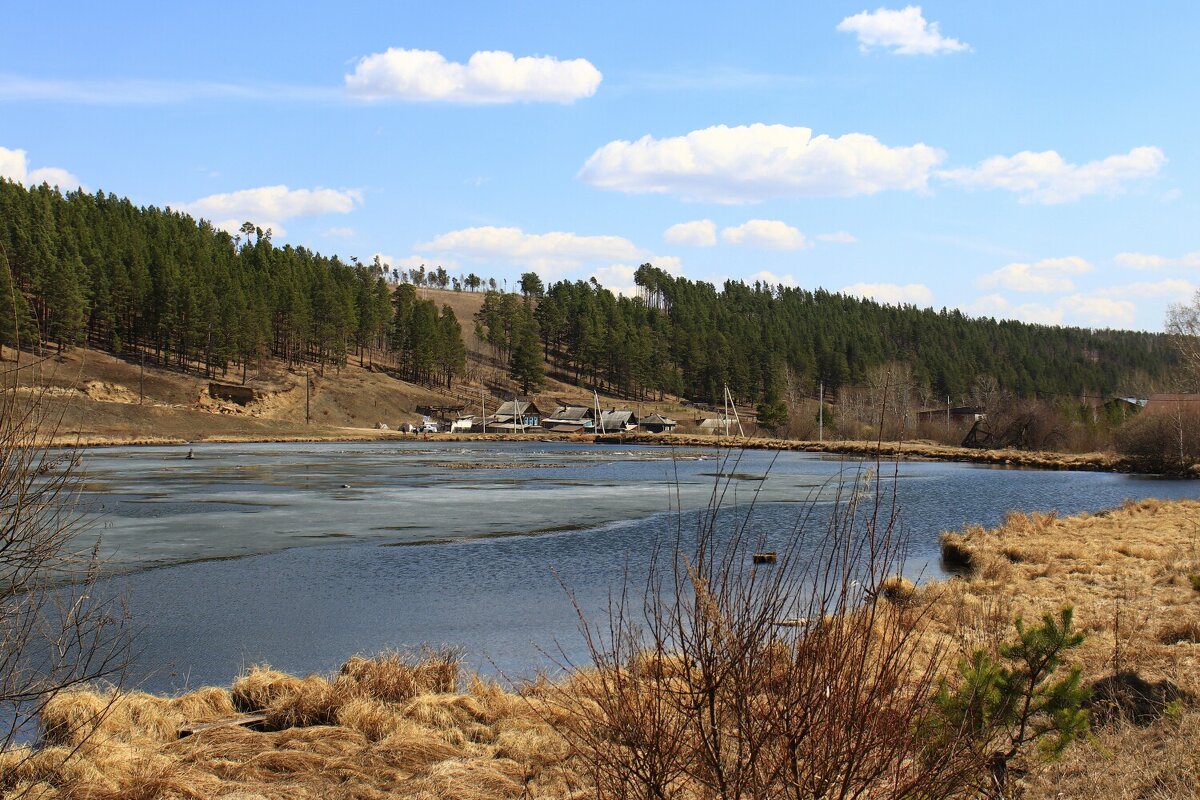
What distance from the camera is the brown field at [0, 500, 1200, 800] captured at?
→ 25.0 ft

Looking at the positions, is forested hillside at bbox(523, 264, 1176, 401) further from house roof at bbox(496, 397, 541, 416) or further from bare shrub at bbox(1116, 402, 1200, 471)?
bare shrub at bbox(1116, 402, 1200, 471)

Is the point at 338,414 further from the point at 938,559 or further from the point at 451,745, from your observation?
the point at 451,745

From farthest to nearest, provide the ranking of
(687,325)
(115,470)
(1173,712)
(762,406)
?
(687,325) → (762,406) → (115,470) → (1173,712)

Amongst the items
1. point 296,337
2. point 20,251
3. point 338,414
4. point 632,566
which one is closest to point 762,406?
point 338,414

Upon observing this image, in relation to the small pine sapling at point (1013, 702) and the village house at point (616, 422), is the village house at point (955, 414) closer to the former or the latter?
the village house at point (616, 422)

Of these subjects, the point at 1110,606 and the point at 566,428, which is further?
the point at 566,428

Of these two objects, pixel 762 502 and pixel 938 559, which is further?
pixel 762 502

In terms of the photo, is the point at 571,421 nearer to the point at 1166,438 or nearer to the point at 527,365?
the point at 527,365

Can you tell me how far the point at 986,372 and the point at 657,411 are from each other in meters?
72.1

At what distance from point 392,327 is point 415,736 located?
136 metres

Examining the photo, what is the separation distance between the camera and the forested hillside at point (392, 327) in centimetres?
10656

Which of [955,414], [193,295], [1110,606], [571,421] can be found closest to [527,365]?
[571,421]

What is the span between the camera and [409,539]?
29578 mm

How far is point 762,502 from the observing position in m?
40.7
